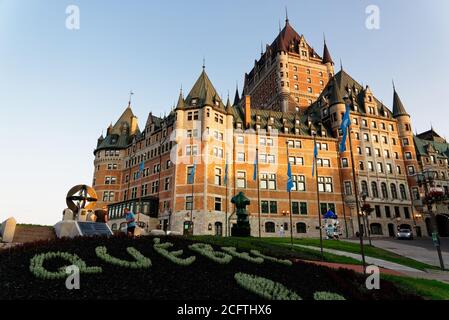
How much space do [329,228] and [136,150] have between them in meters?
36.1

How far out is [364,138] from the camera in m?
53.6

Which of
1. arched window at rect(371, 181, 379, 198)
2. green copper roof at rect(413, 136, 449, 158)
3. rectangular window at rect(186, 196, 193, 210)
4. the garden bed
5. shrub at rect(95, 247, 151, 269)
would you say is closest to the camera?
the garden bed

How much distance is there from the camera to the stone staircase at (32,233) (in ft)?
60.6

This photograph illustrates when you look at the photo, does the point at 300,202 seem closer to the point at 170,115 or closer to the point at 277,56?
the point at 170,115

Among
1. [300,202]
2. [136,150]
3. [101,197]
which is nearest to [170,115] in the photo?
[136,150]

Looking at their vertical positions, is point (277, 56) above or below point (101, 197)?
above

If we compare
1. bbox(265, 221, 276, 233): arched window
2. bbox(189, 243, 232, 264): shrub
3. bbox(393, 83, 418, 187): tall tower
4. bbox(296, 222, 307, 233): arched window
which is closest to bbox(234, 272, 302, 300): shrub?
bbox(189, 243, 232, 264): shrub

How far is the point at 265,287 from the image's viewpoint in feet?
31.3

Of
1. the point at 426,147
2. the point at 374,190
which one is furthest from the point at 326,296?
the point at 426,147

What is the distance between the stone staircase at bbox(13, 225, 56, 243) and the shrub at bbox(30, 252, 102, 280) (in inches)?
363

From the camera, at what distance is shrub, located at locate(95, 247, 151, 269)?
401 inches

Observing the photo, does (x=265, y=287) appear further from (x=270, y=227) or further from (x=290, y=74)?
(x=290, y=74)

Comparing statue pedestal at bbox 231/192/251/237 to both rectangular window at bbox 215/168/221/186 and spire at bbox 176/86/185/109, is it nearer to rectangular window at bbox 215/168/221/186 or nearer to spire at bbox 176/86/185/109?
rectangular window at bbox 215/168/221/186

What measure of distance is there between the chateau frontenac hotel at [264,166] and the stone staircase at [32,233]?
65.5 ft
